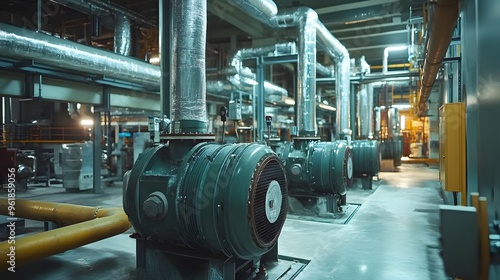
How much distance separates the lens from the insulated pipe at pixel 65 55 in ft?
15.5

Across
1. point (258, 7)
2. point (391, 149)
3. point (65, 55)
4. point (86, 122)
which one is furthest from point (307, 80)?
point (86, 122)

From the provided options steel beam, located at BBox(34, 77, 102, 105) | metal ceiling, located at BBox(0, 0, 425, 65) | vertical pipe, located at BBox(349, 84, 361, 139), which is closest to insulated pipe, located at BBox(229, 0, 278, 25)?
metal ceiling, located at BBox(0, 0, 425, 65)

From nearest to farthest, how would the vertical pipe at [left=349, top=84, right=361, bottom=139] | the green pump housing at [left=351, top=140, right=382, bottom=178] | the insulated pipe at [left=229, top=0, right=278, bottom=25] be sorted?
the insulated pipe at [left=229, top=0, right=278, bottom=25]
the green pump housing at [left=351, top=140, right=382, bottom=178]
the vertical pipe at [left=349, top=84, right=361, bottom=139]

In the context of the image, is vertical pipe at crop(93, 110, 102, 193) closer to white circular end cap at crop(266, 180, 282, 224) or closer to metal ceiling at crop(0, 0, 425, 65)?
metal ceiling at crop(0, 0, 425, 65)

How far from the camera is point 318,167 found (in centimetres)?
575

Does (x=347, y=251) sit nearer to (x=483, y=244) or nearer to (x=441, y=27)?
(x=441, y=27)

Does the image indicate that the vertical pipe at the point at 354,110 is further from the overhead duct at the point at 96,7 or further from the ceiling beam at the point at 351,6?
the overhead duct at the point at 96,7

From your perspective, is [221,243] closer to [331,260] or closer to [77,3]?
[331,260]

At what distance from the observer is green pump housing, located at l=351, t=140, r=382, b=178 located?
8.80m

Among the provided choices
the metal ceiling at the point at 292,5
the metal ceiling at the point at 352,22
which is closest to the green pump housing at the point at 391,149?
the metal ceiling at the point at 352,22

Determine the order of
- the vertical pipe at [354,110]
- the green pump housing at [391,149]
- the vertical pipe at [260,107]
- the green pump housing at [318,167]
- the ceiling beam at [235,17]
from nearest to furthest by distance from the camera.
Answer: the green pump housing at [318,167] < the vertical pipe at [260,107] < the ceiling beam at [235,17] < the vertical pipe at [354,110] < the green pump housing at [391,149]

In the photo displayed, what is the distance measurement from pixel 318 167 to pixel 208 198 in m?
3.43

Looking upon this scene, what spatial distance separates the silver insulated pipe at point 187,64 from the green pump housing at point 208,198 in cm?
30

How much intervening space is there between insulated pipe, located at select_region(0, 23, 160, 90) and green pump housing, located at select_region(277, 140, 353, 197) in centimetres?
→ 336
